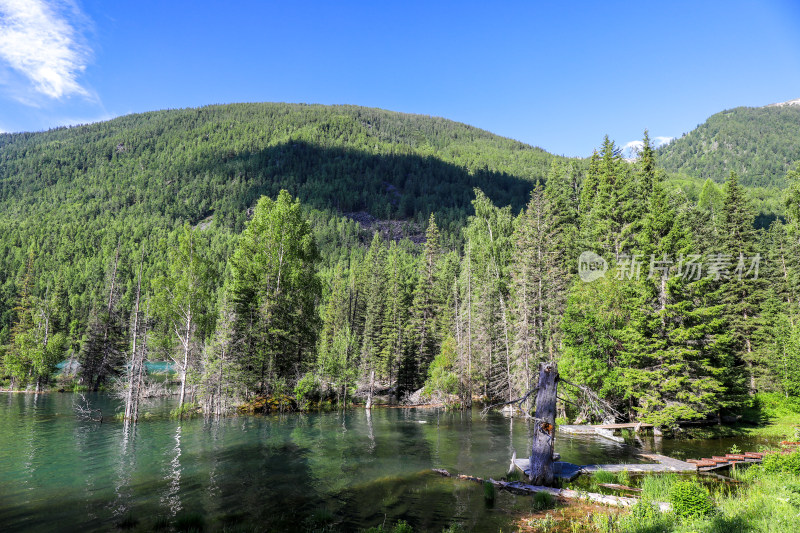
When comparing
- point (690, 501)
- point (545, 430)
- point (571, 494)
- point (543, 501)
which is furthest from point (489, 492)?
point (690, 501)

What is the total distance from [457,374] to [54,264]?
148116 millimetres

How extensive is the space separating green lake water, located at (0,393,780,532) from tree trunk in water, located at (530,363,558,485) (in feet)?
5.17

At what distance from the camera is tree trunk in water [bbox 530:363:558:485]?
15.3m

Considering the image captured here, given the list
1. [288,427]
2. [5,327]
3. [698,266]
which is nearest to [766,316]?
[698,266]

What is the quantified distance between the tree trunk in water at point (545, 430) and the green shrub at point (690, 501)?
5.03 meters

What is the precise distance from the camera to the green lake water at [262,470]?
1273cm

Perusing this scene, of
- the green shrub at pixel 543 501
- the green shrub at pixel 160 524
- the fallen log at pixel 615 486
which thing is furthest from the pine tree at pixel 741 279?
the green shrub at pixel 160 524

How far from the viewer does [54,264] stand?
5290 inches

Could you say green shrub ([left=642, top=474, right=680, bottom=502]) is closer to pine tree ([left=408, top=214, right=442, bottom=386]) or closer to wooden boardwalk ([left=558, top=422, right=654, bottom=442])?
wooden boardwalk ([left=558, top=422, right=654, bottom=442])

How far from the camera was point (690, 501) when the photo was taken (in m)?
10.0

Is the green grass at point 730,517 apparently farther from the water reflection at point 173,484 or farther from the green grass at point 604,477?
the water reflection at point 173,484

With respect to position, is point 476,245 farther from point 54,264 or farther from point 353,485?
point 54,264

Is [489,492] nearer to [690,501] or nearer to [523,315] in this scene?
[690,501]

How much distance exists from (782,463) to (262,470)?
66.2 ft
